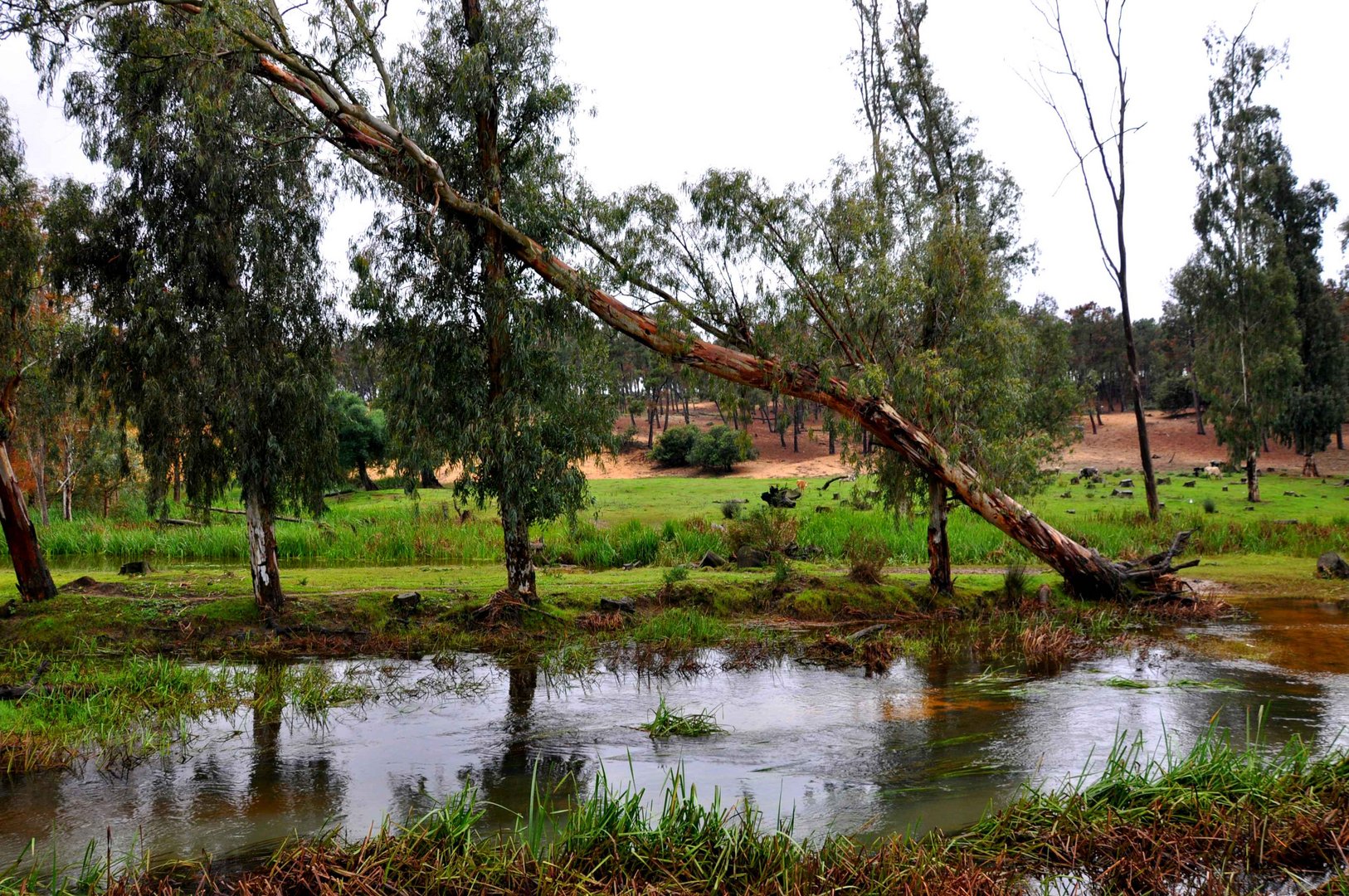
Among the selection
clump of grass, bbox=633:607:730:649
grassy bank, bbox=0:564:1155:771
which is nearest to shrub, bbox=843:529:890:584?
grassy bank, bbox=0:564:1155:771

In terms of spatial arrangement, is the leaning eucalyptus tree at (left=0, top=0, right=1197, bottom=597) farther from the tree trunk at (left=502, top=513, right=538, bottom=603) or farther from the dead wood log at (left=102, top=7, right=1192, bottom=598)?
the tree trunk at (left=502, top=513, right=538, bottom=603)

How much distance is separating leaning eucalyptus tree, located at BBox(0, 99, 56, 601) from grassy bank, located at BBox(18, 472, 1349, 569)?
687 centimetres

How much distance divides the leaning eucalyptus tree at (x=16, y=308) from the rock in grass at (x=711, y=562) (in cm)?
1192

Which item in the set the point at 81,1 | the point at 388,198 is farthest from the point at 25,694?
the point at 81,1

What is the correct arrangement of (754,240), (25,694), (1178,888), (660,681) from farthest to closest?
(754,240) → (660,681) → (25,694) → (1178,888)

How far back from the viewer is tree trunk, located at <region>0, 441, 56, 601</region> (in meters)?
14.0

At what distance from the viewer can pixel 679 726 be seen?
9.41m

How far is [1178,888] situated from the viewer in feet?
18.4

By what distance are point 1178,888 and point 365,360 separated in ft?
41.2

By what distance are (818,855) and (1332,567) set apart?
17.7 meters

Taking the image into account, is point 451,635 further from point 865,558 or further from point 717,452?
point 717,452

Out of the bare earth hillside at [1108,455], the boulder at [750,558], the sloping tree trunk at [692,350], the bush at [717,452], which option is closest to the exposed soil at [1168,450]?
the bare earth hillside at [1108,455]

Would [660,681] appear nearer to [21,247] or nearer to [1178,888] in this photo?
[1178,888]

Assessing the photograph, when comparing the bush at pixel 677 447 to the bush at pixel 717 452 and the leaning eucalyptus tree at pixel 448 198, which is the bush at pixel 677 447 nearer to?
the bush at pixel 717 452
